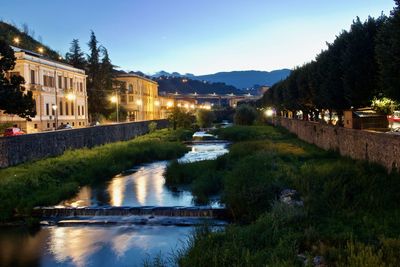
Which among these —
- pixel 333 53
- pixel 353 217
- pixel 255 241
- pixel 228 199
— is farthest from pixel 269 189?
pixel 333 53

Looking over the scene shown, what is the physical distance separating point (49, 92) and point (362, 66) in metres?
41.4

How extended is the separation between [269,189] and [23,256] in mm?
9252

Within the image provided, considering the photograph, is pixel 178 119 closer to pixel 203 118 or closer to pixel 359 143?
pixel 203 118

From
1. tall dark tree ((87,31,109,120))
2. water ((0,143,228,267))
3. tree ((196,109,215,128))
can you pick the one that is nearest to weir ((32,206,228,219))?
water ((0,143,228,267))

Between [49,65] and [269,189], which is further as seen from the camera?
[49,65]

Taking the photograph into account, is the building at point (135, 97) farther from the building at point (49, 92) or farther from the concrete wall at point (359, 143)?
the concrete wall at point (359, 143)

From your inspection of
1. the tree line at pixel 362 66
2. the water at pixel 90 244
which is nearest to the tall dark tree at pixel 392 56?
the tree line at pixel 362 66

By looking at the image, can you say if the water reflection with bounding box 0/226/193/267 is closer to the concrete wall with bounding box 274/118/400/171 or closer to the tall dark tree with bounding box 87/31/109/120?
the concrete wall with bounding box 274/118/400/171

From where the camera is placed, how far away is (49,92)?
2301 inches

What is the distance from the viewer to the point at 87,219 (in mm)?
19344

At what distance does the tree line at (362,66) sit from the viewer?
18609 millimetres

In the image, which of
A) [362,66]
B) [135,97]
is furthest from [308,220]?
[135,97]

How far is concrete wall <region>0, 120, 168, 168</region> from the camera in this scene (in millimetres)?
26875

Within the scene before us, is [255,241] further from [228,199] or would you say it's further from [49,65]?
[49,65]
